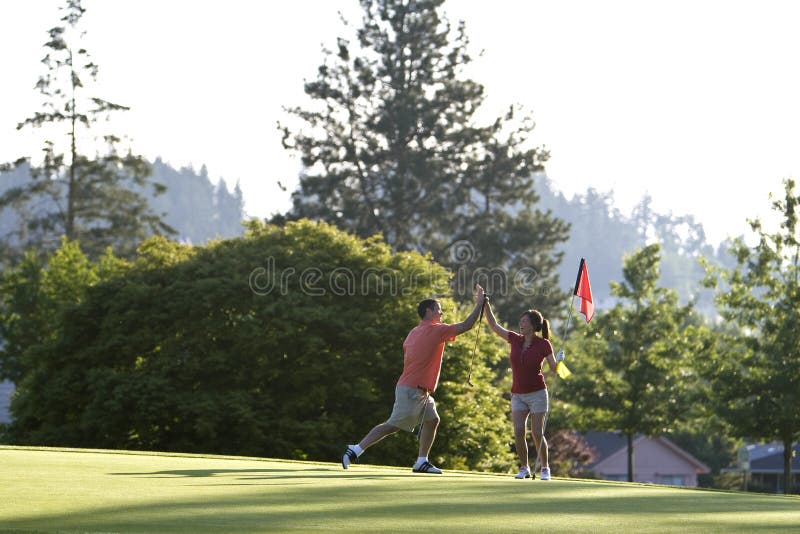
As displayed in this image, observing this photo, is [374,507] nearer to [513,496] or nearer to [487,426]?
[513,496]

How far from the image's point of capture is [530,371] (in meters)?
13.1

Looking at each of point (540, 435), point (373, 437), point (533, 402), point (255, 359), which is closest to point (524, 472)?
point (540, 435)

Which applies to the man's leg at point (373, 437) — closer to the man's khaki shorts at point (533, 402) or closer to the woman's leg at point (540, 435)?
the man's khaki shorts at point (533, 402)

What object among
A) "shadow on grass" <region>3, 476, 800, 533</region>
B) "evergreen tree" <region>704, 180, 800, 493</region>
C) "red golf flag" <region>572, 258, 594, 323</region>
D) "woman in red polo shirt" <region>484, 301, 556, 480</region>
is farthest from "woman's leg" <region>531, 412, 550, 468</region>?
"evergreen tree" <region>704, 180, 800, 493</region>

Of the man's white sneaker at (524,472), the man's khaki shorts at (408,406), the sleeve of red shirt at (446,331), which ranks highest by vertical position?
the sleeve of red shirt at (446,331)

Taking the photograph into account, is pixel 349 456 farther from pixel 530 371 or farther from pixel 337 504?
pixel 337 504

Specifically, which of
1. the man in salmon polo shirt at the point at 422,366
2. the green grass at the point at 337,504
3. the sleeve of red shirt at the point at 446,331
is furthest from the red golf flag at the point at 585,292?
the green grass at the point at 337,504

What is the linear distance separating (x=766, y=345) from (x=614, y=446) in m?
50.4

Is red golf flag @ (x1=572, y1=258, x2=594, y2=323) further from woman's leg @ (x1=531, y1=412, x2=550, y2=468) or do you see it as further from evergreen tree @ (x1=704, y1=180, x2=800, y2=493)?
evergreen tree @ (x1=704, y1=180, x2=800, y2=493)

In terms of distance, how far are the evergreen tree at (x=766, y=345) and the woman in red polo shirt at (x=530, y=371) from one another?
21559 mm

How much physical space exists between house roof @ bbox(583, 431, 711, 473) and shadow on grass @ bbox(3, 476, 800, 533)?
6923cm

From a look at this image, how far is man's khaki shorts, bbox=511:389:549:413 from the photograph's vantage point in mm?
13148

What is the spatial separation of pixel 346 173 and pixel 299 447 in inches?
1248

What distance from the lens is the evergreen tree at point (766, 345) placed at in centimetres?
3369
